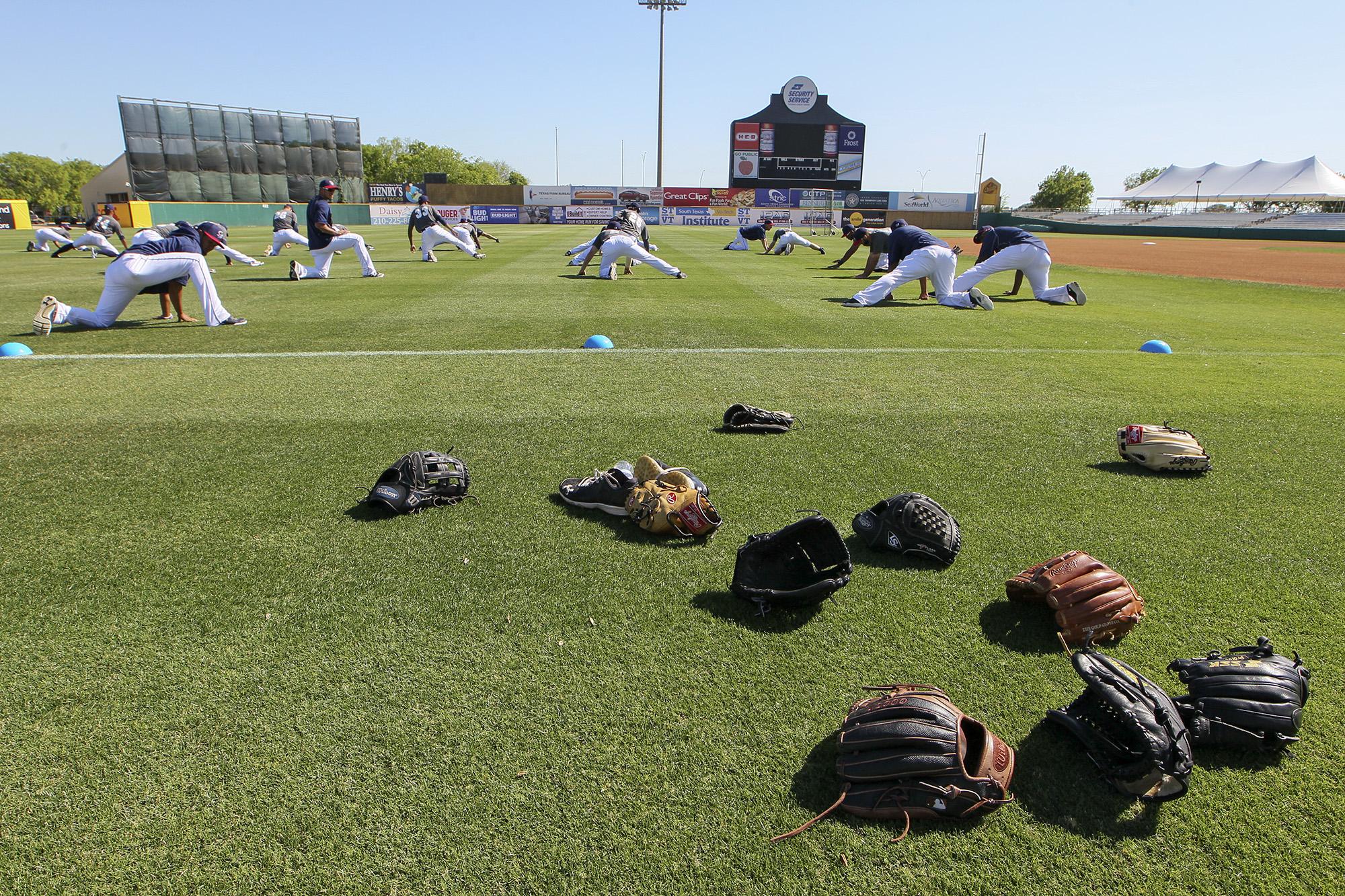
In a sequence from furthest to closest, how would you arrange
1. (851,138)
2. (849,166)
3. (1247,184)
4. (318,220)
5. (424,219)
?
(1247,184), (849,166), (851,138), (424,219), (318,220)

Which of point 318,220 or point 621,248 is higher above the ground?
point 318,220

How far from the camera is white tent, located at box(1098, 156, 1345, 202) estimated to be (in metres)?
74.7

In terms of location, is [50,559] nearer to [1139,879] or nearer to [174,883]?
[174,883]

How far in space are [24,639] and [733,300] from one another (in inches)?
471

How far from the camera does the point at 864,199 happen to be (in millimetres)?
65875

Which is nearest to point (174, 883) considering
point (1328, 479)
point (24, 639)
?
point (24, 639)

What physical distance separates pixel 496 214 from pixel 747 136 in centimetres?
2094

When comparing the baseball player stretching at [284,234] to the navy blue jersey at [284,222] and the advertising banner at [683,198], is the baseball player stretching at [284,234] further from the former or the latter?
the advertising banner at [683,198]

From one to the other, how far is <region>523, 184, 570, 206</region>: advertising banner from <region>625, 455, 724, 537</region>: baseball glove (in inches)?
2480

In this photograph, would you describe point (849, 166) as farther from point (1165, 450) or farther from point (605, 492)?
point (605, 492)

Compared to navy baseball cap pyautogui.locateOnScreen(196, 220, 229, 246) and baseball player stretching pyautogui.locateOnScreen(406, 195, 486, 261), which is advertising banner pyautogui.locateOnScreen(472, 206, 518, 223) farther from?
navy baseball cap pyautogui.locateOnScreen(196, 220, 229, 246)

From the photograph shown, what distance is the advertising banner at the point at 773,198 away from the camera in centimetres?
6206

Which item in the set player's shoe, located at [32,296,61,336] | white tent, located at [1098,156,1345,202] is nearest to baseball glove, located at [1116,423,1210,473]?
player's shoe, located at [32,296,61,336]

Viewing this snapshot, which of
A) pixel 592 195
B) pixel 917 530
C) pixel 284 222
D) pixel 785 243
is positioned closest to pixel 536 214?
pixel 592 195
